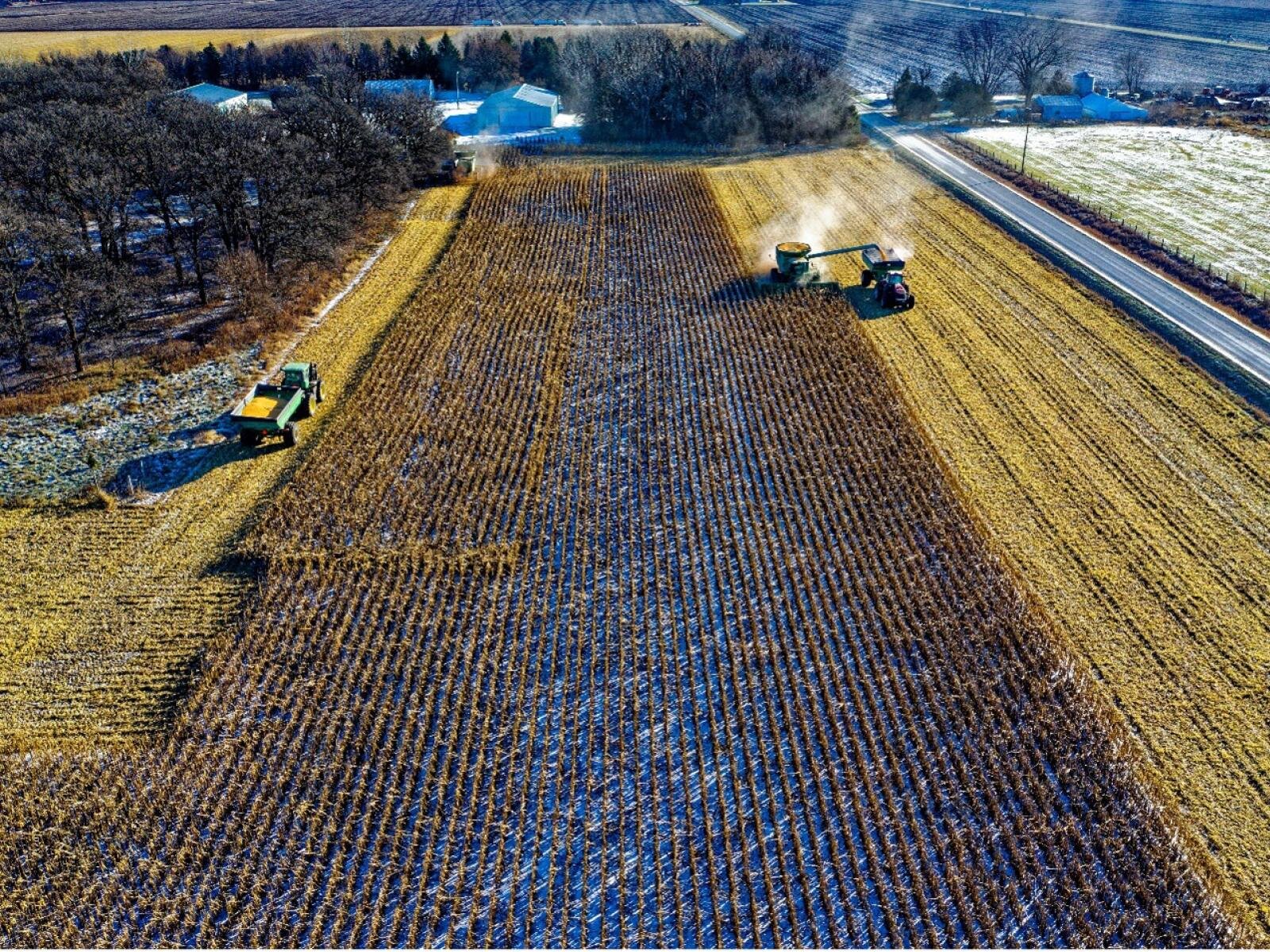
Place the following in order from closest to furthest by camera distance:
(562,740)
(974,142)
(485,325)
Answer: (562,740) < (485,325) < (974,142)

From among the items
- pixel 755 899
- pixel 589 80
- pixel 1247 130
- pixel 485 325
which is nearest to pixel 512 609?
pixel 755 899

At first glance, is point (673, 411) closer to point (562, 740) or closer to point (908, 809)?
point (562, 740)

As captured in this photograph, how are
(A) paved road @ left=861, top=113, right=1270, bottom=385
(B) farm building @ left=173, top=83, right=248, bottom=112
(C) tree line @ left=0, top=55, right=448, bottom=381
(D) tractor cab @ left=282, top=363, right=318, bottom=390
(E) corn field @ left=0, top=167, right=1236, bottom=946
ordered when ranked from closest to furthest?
(E) corn field @ left=0, top=167, right=1236, bottom=946
(D) tractor cab @ left=282, top=363, right=318, bottom=390
(C) tree line @ left=0, top=55, right=448, bottom=381
(A) paved road @ left=861, top=113, right=1270, bottom=385
(B) farm building @ left=173, top=83, right=248, bottom=112

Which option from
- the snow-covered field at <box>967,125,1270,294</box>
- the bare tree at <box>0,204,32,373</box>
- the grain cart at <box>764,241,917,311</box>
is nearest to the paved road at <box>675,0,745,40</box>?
the snow-covered field at <box>967,125,1270,294</box>

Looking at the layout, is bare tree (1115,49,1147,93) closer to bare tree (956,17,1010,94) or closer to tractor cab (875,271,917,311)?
bare tree (956,17,1010,94)

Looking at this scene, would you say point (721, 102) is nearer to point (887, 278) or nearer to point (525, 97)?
point (525, 97)

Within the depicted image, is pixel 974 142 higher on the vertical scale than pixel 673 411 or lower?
higher
